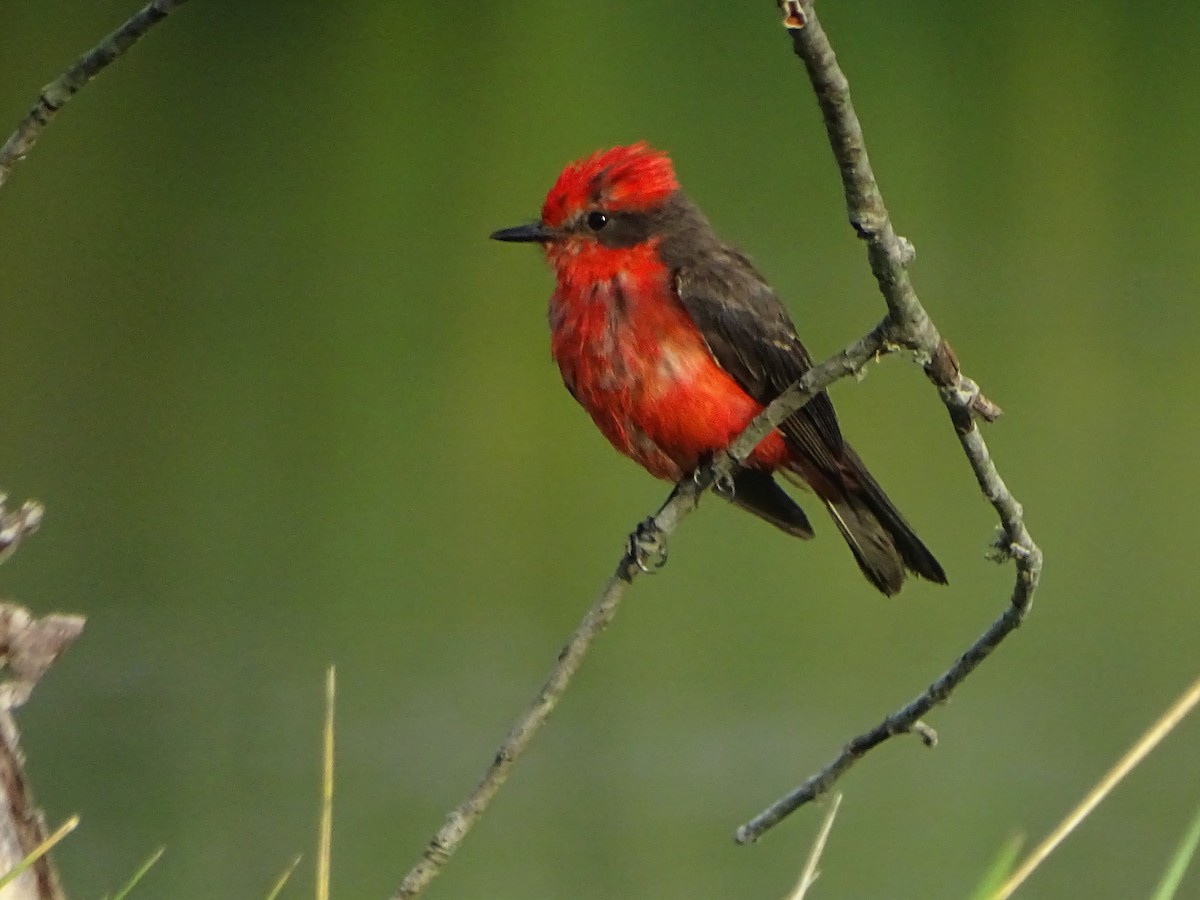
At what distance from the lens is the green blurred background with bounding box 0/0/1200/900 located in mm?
4875

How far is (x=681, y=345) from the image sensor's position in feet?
7.80

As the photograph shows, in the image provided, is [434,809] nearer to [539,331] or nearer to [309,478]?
Answer: [309,478]

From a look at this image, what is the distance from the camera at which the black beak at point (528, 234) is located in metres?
2.48

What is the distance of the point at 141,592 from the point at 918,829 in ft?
8.69

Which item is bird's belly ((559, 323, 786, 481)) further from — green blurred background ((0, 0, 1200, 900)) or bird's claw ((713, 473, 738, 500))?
green blurred background ((0, 0, 1200, 900))

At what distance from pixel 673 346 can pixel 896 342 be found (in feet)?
3.39

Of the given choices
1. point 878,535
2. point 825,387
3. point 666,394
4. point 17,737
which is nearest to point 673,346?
point 666,394

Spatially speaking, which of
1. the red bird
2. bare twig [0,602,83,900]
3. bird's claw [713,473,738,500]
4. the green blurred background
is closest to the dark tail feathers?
the red bird

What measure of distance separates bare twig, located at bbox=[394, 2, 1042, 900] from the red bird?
21.8 inches

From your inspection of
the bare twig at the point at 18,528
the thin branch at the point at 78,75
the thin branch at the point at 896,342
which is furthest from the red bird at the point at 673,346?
the thin branch at the point at 78,75

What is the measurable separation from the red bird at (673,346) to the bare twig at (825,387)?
0.55m

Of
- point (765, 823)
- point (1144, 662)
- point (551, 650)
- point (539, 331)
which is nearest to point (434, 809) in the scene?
point (551, 650)

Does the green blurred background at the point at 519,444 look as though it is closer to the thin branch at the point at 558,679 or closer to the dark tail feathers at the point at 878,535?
the dark tail feathers at the point at 878,535

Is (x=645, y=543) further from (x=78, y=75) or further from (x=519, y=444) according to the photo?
(x=519, y=444)
